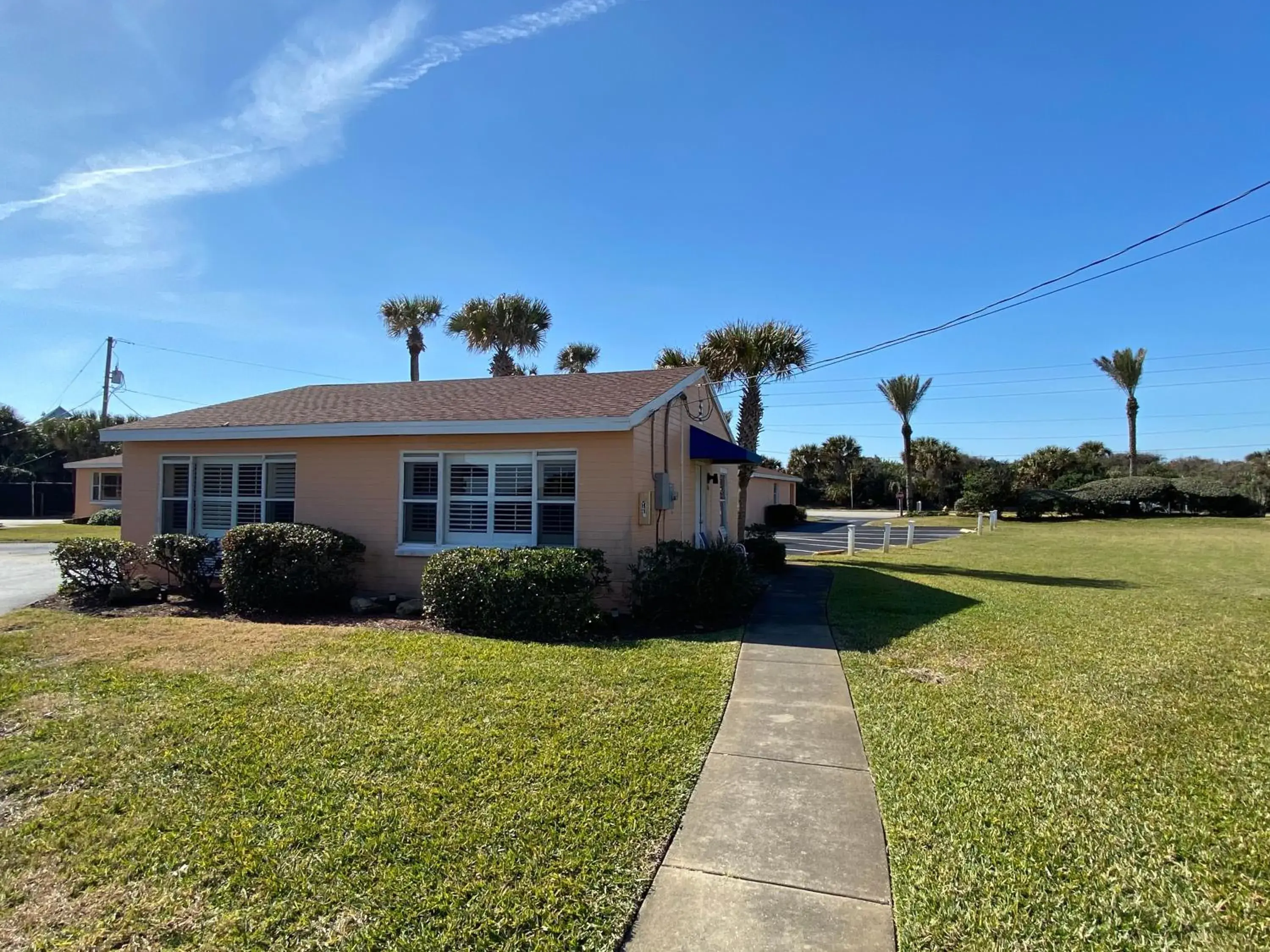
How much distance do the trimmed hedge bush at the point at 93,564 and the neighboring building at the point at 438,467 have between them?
1291mm

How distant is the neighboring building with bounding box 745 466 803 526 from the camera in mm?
31609

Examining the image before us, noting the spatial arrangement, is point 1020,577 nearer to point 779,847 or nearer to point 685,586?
point 685,586

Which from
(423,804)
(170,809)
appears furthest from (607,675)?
(170,809)

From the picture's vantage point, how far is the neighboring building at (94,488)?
1192 inches

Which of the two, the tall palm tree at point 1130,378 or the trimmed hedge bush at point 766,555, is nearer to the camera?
the trimmed hedge bush at point 766,555

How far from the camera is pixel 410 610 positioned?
9.38 metres

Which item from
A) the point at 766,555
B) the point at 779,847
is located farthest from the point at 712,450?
the point at 779,847

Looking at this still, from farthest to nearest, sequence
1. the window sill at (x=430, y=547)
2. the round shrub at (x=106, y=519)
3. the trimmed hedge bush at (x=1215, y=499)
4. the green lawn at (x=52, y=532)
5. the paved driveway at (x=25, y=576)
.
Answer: the trimmed hedge bush at (x=1215, y=499), the round shrub at (x=106, y=519), the green lawn at (x=52, y=532), the paved driveway at (x=25, y=576), the window sill at (x=430, y=547)

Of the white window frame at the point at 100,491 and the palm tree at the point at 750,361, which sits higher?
the palm tree at the point at 750,361

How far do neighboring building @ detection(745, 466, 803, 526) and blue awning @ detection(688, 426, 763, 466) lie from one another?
50.6ft

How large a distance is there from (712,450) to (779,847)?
9721mm

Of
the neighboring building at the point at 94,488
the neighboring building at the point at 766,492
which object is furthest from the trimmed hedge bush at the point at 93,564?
the neighboring building at the point at 94,488

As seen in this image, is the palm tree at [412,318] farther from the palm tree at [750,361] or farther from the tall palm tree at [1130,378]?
the tall palm tree at [1130,378]

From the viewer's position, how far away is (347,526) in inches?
420
